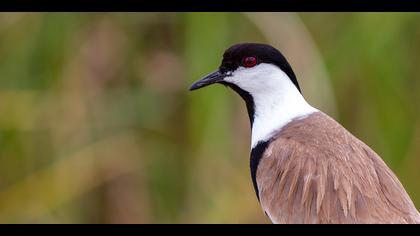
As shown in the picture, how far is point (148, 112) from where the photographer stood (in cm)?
434

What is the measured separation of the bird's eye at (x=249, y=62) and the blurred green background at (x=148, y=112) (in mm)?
1026

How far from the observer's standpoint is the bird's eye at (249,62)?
10.3ft

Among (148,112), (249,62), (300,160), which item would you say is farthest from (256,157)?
(148,112)

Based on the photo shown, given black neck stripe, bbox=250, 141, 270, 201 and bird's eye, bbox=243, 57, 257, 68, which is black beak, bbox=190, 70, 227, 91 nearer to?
bird's eye, bbox=243, 57, 257, 68

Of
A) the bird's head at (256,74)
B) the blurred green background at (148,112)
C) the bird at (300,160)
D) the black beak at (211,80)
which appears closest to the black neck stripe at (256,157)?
the bird at (300,160)

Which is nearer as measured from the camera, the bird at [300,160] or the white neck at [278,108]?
the bird at [300,160]

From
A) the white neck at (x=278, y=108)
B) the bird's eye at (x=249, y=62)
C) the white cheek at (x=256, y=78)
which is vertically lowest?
the white neck at (x=278, y=108)

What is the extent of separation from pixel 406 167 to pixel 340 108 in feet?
1.44

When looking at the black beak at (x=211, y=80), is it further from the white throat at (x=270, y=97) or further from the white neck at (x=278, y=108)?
the white neck at (x=278, y=108)

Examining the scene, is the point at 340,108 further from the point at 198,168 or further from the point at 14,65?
the point at 14,65

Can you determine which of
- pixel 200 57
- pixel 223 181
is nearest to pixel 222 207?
pixel 223 181

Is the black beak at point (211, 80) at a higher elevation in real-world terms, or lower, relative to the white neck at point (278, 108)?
higher

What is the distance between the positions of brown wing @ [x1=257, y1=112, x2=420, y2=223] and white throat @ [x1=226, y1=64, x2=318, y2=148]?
0.52 ft

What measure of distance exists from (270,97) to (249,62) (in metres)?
0.16
